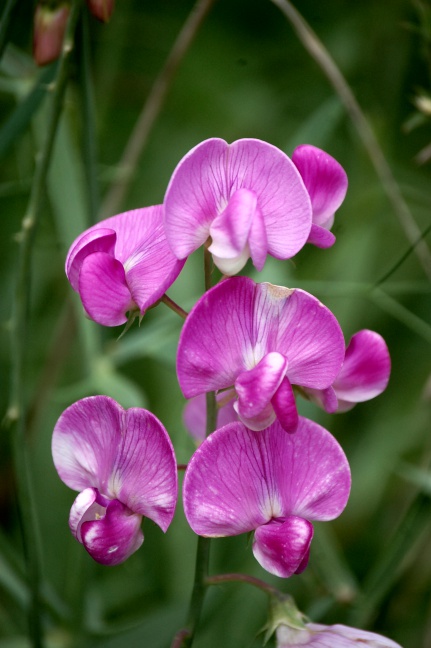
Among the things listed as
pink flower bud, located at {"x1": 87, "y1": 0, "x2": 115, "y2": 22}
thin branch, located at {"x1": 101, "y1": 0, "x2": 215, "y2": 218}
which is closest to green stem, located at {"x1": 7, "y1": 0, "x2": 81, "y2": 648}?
pink flower bud, located at {"x1": 87, "y1": 0, "x2": 115, "y2": 22}

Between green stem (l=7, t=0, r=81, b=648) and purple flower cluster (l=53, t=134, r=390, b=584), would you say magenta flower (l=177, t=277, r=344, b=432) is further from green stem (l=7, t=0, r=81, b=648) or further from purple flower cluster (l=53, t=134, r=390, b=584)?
green stem (l=7, t=0, r=81, b=648)

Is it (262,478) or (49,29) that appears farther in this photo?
(49,29)

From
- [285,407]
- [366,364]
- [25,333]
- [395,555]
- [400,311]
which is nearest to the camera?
[285,407]

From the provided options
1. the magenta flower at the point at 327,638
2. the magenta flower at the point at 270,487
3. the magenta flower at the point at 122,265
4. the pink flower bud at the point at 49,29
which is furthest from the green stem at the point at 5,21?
the magenta flower at the point at 327,638

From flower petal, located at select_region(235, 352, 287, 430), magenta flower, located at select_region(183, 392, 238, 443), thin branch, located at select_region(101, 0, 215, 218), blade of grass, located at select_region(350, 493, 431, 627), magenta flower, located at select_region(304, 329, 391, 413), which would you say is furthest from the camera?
thin branch, located at select_region(101, 0, 215, 218)

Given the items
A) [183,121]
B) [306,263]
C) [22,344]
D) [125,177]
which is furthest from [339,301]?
[22,344]

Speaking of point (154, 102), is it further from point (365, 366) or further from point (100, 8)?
point (365, 366)

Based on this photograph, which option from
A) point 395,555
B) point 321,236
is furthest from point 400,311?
point 321,236

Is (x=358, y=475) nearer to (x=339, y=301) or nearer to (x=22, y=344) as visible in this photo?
(x=339, y=301)

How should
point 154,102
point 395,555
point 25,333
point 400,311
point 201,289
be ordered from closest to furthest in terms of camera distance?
1. point 25,333
2. point 395,555
3. point 400,311
4. point 154,102
5. point 201,289
